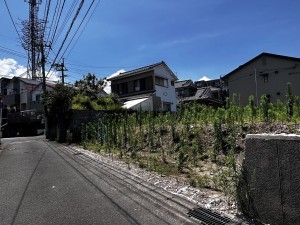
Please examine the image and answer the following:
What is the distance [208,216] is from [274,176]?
1.12m

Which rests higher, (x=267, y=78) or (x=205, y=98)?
(x=267, y=78)

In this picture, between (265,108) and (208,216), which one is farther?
(265,108)

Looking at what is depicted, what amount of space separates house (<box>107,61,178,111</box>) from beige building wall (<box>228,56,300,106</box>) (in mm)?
7777

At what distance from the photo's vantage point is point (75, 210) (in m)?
4.60

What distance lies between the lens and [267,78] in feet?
104

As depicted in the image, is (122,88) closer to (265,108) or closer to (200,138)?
(200,138)

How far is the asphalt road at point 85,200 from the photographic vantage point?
4215 millimetres

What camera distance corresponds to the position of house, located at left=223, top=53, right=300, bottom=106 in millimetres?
30073

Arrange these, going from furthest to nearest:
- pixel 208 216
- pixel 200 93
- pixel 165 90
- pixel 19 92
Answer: pixel 19 92, pixel 200 93, pixel 165 90, pixel 208 216

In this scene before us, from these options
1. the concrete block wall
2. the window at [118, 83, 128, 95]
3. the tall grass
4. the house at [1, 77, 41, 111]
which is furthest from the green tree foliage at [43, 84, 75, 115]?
the house at [1, 77, 41, 111]

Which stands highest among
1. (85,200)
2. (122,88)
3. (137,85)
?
(137,85)

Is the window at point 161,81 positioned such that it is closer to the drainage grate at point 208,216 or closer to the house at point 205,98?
the house at point 205,98

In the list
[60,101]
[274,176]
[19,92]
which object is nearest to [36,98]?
[19,92]

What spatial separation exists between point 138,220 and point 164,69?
97.8 ft
